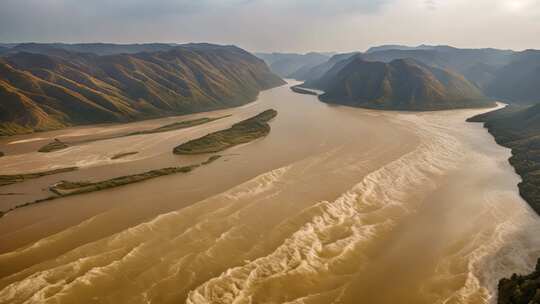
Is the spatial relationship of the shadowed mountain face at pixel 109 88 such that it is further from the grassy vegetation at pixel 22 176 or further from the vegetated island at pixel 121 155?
the grassy vegetation at pixel 22 176

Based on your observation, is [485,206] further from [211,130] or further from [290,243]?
[211,130]

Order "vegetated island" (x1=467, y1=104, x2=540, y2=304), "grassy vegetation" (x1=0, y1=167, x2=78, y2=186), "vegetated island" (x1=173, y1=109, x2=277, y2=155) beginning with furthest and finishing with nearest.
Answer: "vegetated island" (x1=173, y1=109, x2=277, y2=155) < "grassy vegetation" (x1=0, y1=167, x2=78, y2=186) < "vegetated island" (x1=467, y1=104, x2=540, y2=304)

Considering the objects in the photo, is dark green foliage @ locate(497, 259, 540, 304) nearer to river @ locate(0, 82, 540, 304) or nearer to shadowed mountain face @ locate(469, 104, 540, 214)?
river @ locate(0, 82, 540, 304)

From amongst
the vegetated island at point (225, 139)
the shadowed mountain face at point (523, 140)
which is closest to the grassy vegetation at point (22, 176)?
the vegetated island at point (225, 139)

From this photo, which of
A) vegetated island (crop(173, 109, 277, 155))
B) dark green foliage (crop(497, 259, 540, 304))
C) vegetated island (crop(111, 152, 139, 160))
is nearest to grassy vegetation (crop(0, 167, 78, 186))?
vegetated island (crop(111, 152, 139, 160))

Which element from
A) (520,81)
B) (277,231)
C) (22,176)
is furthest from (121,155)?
(520,81)

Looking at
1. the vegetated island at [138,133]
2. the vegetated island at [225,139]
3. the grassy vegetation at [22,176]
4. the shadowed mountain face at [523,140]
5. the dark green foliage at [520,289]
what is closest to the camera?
the dark green foliage at [520,289]
